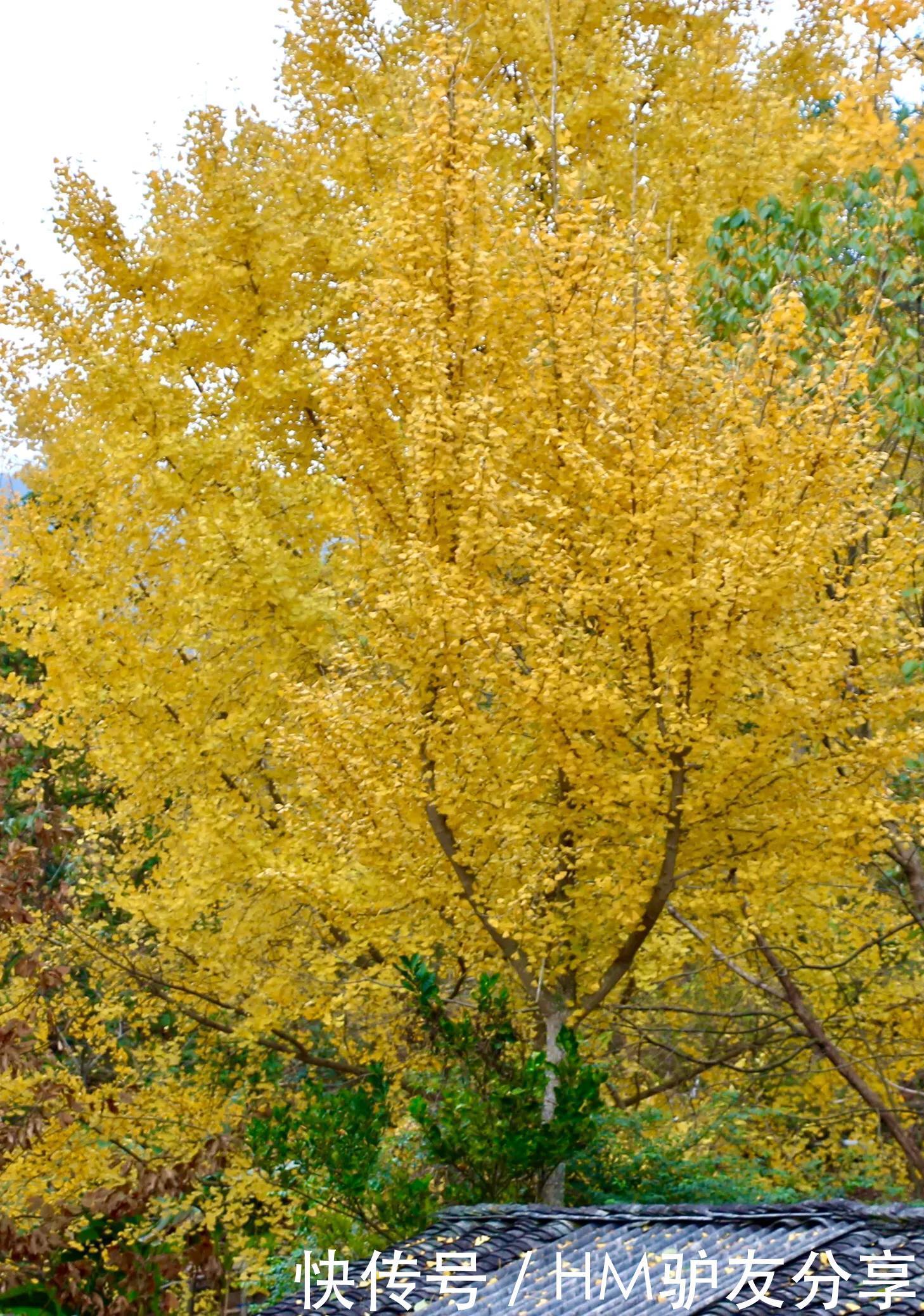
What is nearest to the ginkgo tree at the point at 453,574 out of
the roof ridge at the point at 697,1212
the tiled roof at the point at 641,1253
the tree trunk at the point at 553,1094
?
the tree trunk at the point at 553,1094

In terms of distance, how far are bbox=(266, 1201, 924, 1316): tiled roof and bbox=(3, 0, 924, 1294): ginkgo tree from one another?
4.13 ft

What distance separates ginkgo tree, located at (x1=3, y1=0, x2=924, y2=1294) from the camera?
6156 millimetres

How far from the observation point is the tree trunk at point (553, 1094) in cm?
684

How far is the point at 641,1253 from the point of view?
5246 mm

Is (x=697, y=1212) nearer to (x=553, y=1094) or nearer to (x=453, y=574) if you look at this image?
(x=553, y=1094)

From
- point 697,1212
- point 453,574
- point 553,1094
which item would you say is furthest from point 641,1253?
point 453,574

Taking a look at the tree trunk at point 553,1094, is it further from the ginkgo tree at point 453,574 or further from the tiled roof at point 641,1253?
the tiled roof at point 641,1253

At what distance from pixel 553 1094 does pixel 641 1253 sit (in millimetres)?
1764

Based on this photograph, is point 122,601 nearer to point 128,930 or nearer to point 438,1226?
point 128,930

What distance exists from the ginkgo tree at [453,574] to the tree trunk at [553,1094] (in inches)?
1.0

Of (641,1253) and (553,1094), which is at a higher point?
(553,1094)

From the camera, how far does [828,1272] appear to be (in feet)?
15.7

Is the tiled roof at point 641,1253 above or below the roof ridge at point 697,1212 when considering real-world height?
below

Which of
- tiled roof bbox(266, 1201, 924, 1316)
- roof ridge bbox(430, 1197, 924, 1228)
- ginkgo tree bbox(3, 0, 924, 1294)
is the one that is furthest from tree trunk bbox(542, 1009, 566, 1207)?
tiled roof bbox(266, 1201, 924, 1316)
